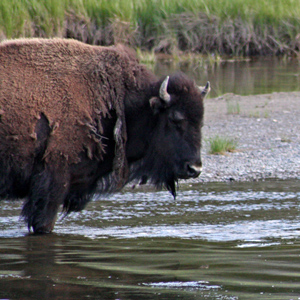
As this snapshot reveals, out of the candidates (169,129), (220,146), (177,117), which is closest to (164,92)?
(177,117)

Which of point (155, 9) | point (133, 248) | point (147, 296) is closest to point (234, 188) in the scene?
point (133, 248)

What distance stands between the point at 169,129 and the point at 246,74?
1454 cm

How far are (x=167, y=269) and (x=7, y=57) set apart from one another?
98.3 inches

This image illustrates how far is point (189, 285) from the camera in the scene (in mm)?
4527

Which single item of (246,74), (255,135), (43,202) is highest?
(246,74)

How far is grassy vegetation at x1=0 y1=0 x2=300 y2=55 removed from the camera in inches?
878

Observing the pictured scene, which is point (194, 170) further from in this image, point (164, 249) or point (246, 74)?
point (246, 74)

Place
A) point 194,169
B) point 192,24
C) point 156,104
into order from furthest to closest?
point 192,24 < point 156,104 < point 194,169

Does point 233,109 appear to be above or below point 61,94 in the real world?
below

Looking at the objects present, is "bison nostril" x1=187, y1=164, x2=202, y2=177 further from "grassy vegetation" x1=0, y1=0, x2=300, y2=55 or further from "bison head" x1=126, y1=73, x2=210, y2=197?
"grassy vegetation" x1=0, y1=0, x2=300, y2=55

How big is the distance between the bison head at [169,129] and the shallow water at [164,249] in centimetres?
57

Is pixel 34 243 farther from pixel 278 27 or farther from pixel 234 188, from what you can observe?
pixel 278 27

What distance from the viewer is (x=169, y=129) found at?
21.2 ft

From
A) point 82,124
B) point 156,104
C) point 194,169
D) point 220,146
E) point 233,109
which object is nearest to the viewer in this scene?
point 82,124
